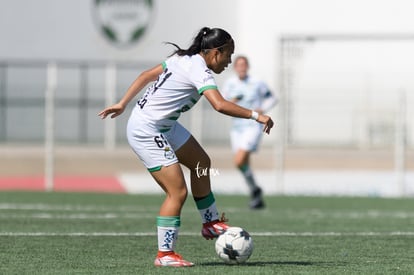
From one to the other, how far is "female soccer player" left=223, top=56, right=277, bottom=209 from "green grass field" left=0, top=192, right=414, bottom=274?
749mm

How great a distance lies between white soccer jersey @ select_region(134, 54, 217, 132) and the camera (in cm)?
913

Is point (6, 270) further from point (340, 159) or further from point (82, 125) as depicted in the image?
point (82, 125)

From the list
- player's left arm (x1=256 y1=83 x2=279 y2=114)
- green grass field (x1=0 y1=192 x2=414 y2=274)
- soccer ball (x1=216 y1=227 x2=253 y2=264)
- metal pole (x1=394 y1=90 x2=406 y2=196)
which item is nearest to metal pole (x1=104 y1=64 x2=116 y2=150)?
metal pole (x1=394 y1=90 x2=406 y2=196)

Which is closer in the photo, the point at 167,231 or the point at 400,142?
the point at 167,231

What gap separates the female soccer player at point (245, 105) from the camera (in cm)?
1723

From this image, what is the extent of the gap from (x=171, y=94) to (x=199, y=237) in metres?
3.02

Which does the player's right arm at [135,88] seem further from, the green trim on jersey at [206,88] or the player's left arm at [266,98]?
the player's left arm at [266,98]

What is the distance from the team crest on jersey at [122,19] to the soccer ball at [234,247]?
24.0 m

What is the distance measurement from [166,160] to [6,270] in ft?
4.96

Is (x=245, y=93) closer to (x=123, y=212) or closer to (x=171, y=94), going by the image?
(x=123, y=212)

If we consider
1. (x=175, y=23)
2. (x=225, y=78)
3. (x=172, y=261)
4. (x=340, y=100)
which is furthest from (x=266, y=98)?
(x=175, y=23)

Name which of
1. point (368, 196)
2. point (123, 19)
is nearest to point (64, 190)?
point (368, 196)

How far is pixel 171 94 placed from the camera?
9.20 meters

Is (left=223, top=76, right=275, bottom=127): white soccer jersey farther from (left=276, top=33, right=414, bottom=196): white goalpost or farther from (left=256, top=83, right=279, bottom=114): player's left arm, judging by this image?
(left=276, top=33, right=414, bottom=196): white goalpost
